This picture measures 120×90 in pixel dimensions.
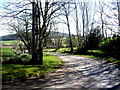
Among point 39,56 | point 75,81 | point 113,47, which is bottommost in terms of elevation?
point 75,81

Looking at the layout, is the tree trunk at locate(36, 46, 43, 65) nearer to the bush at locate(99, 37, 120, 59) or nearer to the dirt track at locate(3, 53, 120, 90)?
the dirt track at locate(3, 53, 120, 90)

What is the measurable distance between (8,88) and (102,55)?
19148 millimetres

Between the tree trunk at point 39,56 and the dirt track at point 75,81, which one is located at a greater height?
the tree trunk at point 39,56

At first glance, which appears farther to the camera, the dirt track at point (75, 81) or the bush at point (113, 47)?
the bush at point (113, 47)

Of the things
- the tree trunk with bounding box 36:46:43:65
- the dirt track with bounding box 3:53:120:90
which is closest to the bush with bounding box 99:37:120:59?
Result: the dirt track with bounding box 3:53:120:90

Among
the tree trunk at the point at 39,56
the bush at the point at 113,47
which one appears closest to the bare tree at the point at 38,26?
the tree trunk at the point at 39,56

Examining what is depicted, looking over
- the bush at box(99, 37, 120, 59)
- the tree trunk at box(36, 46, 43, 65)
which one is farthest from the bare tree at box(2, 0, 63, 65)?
the bush at box(99, 37, 120, 59)

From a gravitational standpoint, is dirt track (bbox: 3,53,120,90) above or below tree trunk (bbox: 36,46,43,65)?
below

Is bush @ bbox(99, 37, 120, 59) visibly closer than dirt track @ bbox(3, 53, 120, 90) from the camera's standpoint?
No

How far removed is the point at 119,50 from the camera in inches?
739

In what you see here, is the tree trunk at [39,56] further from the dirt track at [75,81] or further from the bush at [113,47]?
the bush at [113,47]

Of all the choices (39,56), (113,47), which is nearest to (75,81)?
(39,56)

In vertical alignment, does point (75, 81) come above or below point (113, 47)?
below

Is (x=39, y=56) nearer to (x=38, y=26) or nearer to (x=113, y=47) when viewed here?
(x=38, y=26)
